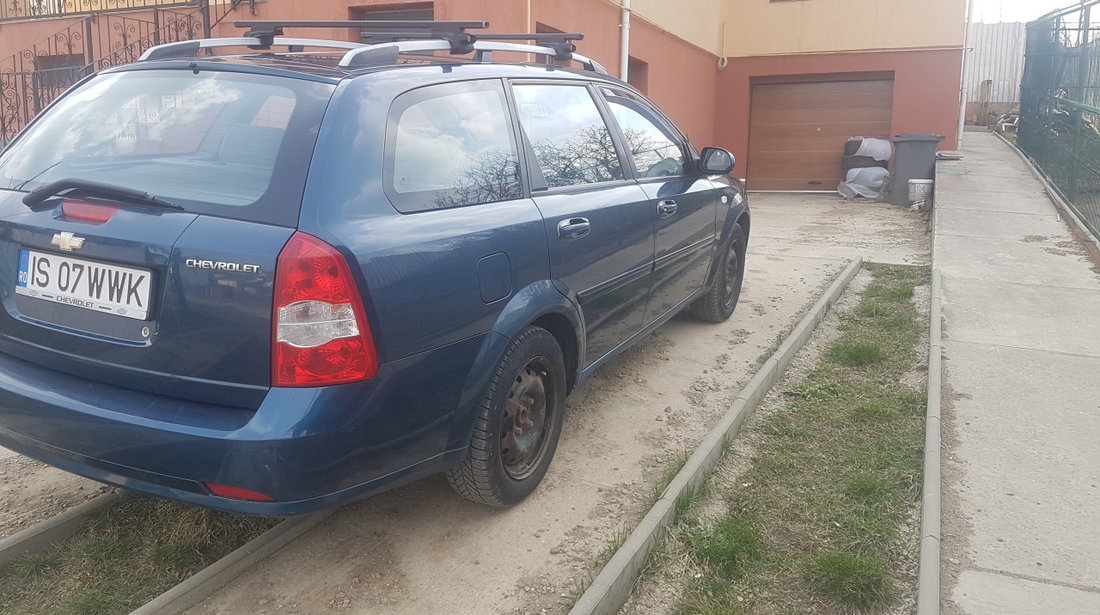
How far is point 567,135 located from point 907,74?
46.2 feet

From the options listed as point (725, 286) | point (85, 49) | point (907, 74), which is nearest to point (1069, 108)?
point (907, 74)

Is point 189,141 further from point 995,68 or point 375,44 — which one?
point 995,68

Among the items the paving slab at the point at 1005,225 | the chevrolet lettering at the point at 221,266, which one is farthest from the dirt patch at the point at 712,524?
the paving slab at the point at 1005,225

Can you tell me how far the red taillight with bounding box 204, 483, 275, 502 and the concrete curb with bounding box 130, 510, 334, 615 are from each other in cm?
46

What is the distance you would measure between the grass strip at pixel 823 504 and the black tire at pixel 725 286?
956 mm

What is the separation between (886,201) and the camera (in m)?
14.9

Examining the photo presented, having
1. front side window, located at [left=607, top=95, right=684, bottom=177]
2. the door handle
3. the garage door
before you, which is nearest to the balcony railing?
→ front side window, located at [left=607, top=95, right=684, bottom=177]

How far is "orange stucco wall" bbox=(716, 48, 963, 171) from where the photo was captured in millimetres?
15883

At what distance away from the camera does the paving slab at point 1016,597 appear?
2.85 metres

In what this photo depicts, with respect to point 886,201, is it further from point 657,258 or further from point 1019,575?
point 1019,575

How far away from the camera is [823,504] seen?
3.60 metres

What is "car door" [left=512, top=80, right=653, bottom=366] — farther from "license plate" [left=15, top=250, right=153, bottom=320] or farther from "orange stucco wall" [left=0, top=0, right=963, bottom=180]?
"orange stucco wall" [left=0, top=0, right=963, bottom=180]

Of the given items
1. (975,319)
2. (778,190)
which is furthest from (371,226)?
(778,190)

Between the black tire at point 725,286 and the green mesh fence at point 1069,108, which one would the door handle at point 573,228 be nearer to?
the black tire at point 725,286
